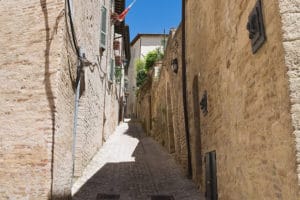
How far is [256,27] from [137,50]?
3384cm

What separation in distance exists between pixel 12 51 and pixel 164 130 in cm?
939

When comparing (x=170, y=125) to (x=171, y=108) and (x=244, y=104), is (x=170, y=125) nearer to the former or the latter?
(x=171, y=108)

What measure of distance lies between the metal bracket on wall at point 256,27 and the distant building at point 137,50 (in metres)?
31.3

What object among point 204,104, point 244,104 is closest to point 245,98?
point 244,104

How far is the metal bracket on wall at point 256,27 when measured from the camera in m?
3.78

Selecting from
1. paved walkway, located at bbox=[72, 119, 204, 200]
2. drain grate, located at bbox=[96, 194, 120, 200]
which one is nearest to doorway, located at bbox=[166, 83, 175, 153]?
paved walkway, located at bbox=[72, 119, 204, 200]

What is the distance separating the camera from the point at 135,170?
10719 mm

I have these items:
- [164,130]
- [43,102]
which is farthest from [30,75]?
[164,130]

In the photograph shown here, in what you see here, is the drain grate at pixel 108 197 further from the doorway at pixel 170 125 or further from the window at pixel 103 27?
the window at pixel 103 27

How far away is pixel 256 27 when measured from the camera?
3.94 m

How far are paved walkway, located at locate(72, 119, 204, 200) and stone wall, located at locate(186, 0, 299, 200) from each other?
1.15 m

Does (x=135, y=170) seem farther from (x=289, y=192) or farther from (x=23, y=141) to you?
(x=289, y=192)

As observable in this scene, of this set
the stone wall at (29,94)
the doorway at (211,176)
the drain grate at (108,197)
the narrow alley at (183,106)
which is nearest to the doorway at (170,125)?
the narrow alley at (183,106)

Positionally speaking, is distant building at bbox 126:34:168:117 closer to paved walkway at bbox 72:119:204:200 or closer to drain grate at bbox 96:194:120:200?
paved walkway at bbox 72:119:204:200
